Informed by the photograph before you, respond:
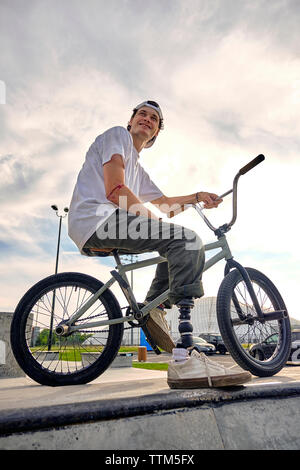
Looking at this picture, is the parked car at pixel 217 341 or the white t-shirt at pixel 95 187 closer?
the white t-shirt at pixel 95 187

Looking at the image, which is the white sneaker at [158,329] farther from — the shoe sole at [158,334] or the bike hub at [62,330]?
the bike hub at [62,330]

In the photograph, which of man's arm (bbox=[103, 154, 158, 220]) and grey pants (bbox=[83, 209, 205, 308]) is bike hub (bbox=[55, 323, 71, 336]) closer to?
grey pants (bbox=[83, 209, 205, 308])

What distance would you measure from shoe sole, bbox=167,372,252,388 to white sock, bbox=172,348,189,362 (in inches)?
9.0

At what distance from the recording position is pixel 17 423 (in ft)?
4.09

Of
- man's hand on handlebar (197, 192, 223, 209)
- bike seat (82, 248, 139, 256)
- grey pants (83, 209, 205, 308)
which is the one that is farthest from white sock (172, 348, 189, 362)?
man's hand on handlebar (197, 192, 223, 209)

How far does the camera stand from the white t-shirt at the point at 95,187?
2588 millimetres

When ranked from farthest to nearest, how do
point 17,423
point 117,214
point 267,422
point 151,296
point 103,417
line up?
point 151,296 < point 117,214 < point 267,422 < point 103,417 < point 17,423

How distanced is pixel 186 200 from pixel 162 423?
2355 mm

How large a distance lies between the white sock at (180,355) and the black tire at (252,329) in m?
0.61

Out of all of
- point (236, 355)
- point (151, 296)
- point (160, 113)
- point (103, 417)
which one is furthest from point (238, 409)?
point (160, 113)

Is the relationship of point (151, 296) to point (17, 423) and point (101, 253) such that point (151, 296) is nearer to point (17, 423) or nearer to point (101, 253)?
point (101, 253)

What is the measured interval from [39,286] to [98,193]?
946 mm

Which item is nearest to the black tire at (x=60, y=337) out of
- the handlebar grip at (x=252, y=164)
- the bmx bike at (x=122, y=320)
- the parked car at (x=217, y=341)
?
the bmx bike at (x=122, y=320)

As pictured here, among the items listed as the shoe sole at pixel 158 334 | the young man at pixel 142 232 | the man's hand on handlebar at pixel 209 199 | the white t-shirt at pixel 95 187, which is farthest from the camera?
the man's hand on handlebar at pixel 209 199
